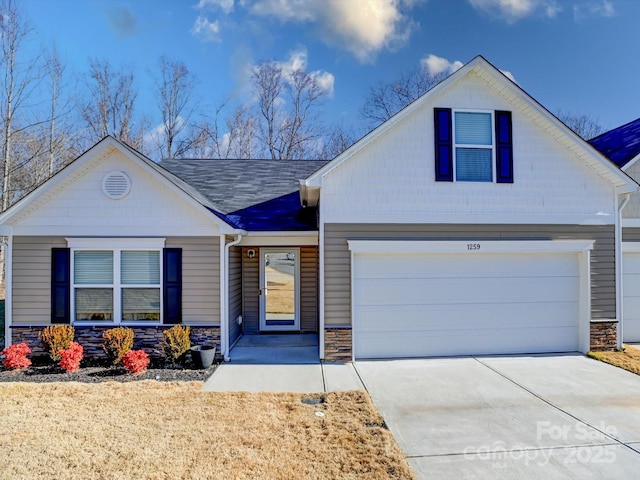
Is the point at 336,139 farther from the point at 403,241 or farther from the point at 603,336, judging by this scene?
the point at 603,336

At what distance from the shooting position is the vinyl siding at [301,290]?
33.8 ft

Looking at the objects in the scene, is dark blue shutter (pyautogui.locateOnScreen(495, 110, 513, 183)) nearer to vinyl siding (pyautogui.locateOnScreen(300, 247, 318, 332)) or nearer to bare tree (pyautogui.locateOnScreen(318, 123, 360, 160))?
vinyl siding (pyautogui.locateOnScreen(300, 247, 318, 332))

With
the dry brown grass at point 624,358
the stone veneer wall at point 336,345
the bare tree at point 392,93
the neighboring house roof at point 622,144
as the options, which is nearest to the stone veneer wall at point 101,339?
the stone veneer wall at point 336,345

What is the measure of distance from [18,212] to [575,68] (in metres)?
21.8

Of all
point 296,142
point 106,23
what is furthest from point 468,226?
point 296,142

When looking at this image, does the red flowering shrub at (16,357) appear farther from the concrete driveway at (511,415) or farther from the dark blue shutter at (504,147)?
the dark blue shutter at (504,147)

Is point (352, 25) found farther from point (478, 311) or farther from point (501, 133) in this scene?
point (478, 311)

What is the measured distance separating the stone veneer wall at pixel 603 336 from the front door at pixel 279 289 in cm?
699

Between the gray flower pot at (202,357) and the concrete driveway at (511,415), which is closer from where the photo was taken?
the concrete driveway at (511,415)

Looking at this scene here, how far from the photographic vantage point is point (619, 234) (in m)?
8.57

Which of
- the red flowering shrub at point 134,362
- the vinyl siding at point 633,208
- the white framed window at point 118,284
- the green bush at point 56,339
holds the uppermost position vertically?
the vinyl siding at point 633,208

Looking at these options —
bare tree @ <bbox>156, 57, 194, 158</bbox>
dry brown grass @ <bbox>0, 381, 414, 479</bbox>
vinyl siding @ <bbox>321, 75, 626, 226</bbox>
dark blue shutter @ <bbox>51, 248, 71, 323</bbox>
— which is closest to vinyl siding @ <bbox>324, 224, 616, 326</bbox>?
vinyl siding @ <bbox>321, 75, 626, 226</bbox>

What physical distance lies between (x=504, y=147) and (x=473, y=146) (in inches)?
28.2

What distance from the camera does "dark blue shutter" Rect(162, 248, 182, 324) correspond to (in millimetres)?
8008
